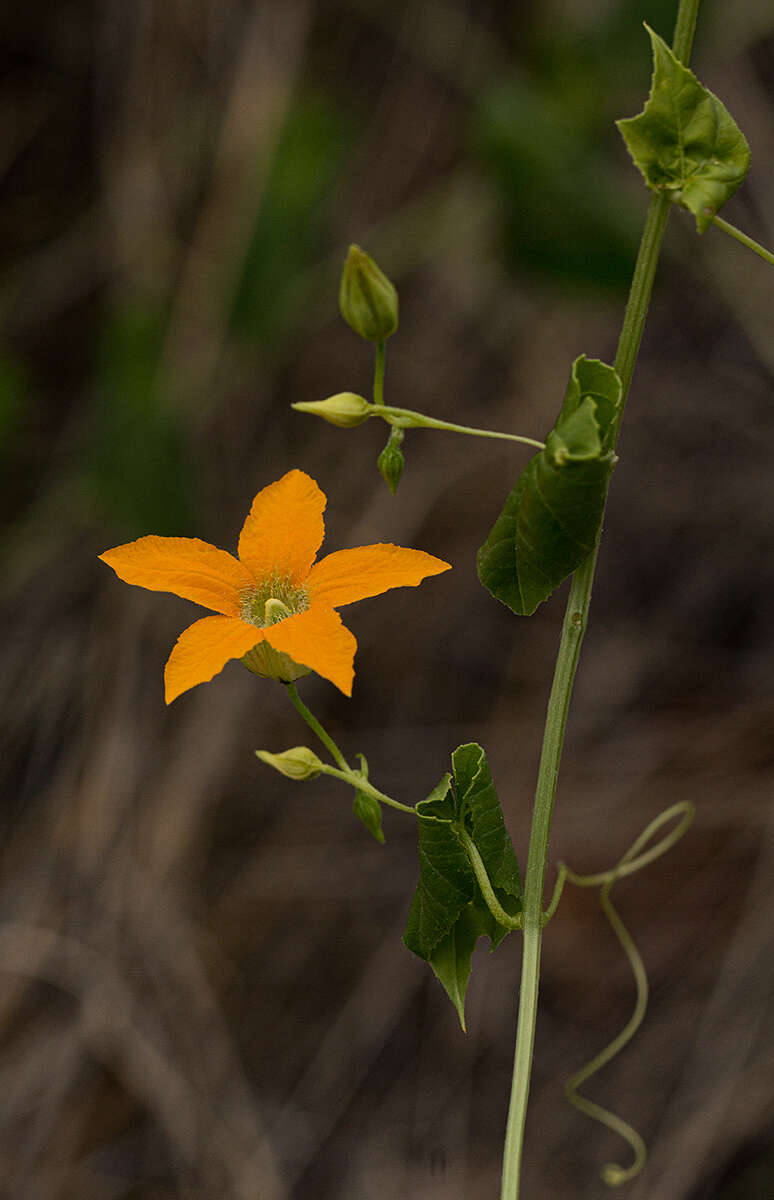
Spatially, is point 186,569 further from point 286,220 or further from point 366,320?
point 286,220

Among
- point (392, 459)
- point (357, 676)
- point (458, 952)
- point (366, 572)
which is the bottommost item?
point (357, 676)

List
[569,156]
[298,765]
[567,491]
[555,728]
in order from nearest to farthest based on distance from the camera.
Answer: [567,491] → [555,728] → [298,765] → [569,156]

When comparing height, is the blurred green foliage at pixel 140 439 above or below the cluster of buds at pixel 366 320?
below

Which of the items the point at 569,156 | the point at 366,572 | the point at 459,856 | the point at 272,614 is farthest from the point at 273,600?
the point at 569,156

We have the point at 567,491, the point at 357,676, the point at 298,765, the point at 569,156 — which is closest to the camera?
the point at 567,491

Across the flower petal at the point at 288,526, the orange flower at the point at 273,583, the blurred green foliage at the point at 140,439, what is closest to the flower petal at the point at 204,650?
the orange flower at the point at 273,583

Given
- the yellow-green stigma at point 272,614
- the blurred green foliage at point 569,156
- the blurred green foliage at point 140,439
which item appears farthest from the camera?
the blurred green foliage at point 140,439

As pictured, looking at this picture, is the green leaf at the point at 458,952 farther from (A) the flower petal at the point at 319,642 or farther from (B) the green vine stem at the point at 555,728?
(A) the flower petal at the point at 319,642
